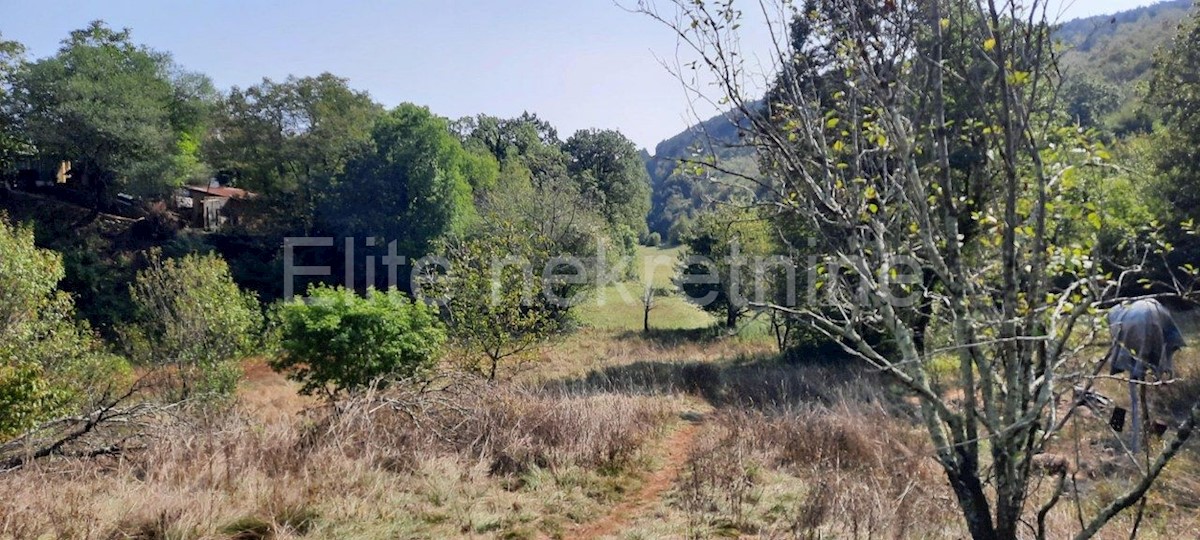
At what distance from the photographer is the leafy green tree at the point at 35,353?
755cm

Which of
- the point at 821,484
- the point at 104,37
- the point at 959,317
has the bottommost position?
the point at 821,484

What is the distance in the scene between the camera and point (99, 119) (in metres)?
25.7

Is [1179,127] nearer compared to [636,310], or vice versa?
[1179,127]

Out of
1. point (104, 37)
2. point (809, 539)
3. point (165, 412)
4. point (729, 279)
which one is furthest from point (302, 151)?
point (809, 539)

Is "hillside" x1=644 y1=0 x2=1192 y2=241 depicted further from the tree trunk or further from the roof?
the roof

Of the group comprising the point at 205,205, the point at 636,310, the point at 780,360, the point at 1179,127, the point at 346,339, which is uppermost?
the point at 1179,127

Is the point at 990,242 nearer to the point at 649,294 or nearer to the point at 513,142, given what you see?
the point at 649,294

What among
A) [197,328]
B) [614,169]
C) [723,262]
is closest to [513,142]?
[614,169]

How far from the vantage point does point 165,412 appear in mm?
5938

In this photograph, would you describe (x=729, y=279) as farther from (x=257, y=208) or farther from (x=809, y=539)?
(x=257, y=208)

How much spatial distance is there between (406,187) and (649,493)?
939 inches

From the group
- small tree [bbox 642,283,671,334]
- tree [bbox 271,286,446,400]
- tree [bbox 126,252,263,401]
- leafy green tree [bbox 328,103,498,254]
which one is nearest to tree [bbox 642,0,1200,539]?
tree [bbox 271,286,446,400]

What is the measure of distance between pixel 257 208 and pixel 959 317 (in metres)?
34.3

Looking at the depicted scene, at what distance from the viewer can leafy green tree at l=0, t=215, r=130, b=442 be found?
7.55 m
